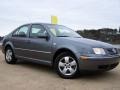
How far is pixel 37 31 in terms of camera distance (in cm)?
701

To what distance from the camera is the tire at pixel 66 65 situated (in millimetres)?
5734

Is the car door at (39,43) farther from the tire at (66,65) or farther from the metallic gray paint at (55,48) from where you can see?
the tire at (66,65)

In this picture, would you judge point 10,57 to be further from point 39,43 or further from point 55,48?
point 55,48

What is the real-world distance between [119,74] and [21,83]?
9.50 feet

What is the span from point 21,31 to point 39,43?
1432 millimetres

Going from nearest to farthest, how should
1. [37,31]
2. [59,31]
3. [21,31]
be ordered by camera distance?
[59,31]
[37,31]
[21,31]

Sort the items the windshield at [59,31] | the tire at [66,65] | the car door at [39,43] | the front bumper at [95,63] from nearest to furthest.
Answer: the front bumper at [95,63], the tire at [66,65], the car door at [39,43], the windshield at [59,31]

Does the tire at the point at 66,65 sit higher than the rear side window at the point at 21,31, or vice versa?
the rear side window at the point at 21,31

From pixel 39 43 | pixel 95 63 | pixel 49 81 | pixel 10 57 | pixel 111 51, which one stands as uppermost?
pixel 39 43

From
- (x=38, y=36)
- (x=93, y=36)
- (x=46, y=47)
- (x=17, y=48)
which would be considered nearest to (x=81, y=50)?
(x=46, y=47)

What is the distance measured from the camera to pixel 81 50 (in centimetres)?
559

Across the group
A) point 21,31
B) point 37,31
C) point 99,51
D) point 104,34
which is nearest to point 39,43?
point 37,31

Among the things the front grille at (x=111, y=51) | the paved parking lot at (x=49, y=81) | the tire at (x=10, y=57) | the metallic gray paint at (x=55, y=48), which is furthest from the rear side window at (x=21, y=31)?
the front grille at (x=111, y=51)

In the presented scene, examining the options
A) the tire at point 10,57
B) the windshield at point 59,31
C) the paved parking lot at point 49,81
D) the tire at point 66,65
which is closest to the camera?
the paved parking lot at point 49,81
